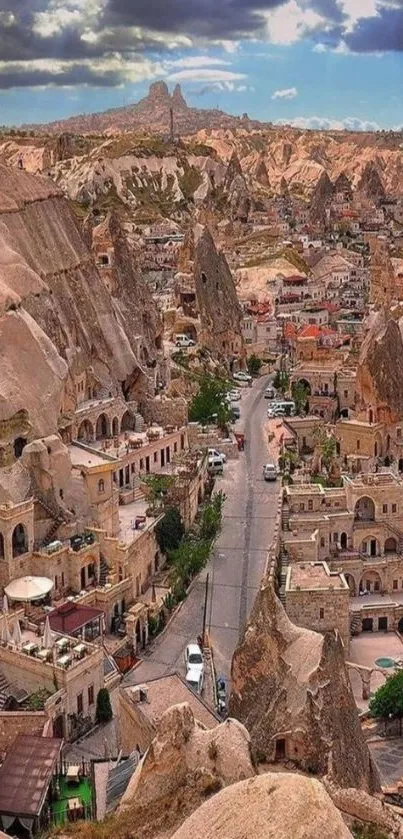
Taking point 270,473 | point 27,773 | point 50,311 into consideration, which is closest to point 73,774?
point 27,773

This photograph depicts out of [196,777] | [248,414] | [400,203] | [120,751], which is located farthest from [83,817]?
[400,203]

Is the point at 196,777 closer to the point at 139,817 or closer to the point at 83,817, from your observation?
the point at 139,817

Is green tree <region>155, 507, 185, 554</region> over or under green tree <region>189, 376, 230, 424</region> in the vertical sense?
under

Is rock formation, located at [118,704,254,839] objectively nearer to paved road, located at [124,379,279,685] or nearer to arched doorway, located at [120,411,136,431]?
paved road, located at [124,379,279,685]

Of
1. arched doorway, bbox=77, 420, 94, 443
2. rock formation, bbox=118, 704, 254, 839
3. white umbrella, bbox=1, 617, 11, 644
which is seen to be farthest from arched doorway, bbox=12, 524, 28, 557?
rock formation, bbox=118, 704, 254, 839

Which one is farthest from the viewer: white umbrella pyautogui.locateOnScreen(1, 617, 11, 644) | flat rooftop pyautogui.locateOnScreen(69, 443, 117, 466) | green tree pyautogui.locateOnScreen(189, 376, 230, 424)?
green tree pyautogui.locateOnScreen(189, 376, 230, 424)
